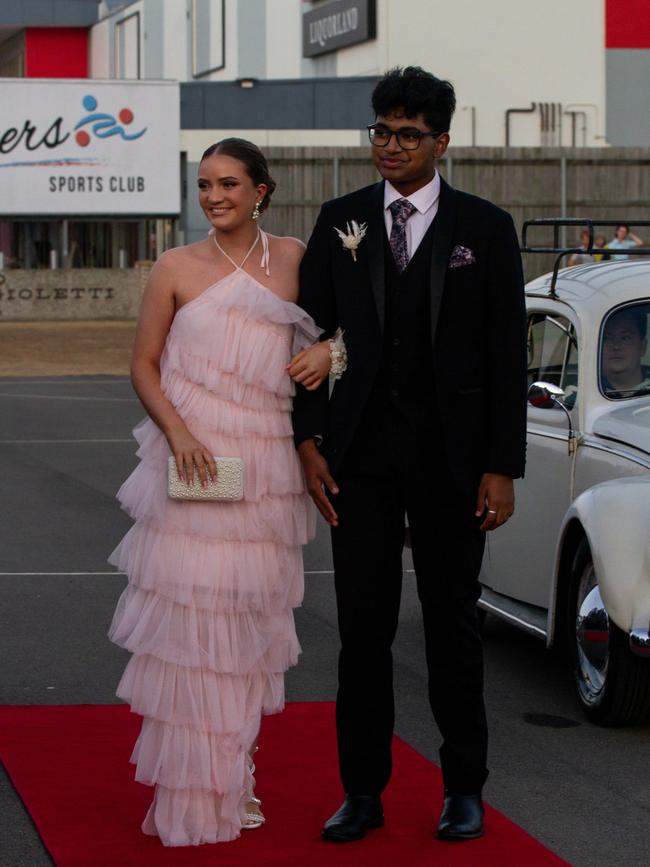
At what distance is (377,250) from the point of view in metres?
4.93

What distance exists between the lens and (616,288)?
288 inches

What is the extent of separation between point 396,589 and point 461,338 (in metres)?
0.77

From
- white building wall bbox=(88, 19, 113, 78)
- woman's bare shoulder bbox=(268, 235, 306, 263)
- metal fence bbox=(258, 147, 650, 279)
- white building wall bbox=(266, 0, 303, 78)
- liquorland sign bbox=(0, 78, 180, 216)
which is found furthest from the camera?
white building wall bbox=(88, 19, 113, 78)

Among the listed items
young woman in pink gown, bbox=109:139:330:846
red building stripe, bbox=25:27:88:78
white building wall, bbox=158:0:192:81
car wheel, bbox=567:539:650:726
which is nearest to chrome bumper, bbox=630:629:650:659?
car wheel, bbox=567:539:650:726

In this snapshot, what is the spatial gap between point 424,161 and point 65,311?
36236mm

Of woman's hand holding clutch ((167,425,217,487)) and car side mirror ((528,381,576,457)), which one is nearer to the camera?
woman's hand holding clutch ((167,425,217,487))

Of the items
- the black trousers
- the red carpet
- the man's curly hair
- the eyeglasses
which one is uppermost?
the man's curly hair

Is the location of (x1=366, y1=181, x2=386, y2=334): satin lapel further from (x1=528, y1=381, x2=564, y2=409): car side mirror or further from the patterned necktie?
A: (x1=528, y1=381, x2=564, y2=409): car side mirror

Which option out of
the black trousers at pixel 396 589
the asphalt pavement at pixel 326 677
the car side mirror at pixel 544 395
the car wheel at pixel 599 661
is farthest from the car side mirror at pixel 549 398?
the black trousers at pixel 396 589

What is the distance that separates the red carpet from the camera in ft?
16.2

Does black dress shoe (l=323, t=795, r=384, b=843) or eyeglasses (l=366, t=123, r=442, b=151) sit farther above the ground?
eyeglasses (l=366, t=123, r=442, b=151)

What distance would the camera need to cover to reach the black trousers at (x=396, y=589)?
495cm

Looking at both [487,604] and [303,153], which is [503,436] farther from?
[303,153]

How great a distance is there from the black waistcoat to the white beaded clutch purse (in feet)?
1.44
